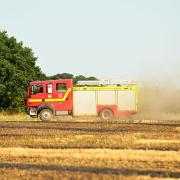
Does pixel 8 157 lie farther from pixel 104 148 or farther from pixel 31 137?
pixel 31 137

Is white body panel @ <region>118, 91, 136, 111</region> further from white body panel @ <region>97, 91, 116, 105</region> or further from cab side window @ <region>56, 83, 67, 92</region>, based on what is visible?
cab side window @ <region>56, 83, 67, 92</region>

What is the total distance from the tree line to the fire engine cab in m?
16.7

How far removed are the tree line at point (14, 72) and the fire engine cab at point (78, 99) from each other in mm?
16666

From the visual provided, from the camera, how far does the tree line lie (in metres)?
61.4

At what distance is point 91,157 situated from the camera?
17.6m

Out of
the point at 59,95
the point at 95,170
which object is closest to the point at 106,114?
the point at 59,95

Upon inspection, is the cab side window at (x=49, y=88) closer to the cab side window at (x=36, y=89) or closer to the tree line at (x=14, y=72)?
the cab side window at (x=36, y=89)

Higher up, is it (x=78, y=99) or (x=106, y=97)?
(x=106, y=97)

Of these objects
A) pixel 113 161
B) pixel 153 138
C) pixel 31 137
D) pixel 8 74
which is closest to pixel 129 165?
pixel 113 161

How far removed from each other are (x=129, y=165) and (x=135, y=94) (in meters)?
29.4

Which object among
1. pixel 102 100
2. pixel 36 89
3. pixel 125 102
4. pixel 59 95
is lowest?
pixel 125 102

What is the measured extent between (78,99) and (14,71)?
19012mm

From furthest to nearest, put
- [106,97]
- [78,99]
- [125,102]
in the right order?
[106,97]
[125,102]
[78,99]

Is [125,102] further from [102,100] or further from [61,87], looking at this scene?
[61,87]
